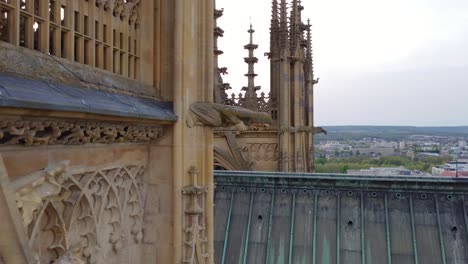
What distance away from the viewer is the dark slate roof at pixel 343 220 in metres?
9.31

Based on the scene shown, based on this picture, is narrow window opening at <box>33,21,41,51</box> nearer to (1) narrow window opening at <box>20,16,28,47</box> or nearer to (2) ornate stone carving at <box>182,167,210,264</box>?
(1) narrow window opening at <box>20,16,28,47</box>

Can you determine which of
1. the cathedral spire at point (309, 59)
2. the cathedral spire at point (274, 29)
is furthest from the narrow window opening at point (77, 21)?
the cathedral spire at point (309, 59)

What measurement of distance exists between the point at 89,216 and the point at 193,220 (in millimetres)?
1547

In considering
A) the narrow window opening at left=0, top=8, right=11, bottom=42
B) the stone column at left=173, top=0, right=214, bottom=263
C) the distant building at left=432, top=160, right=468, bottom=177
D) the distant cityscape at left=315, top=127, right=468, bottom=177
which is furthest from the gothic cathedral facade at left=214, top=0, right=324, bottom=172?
the distant cityscape at left=315, top=127, right=468, bottom=177

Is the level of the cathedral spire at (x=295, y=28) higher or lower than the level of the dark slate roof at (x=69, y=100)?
higher

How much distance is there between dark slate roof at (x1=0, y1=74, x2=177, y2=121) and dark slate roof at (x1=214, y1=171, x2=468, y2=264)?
18.6ft

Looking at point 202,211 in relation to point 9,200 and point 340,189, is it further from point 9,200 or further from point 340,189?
point 340,189

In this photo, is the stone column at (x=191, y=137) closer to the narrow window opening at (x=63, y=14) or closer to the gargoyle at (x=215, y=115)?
the gargoyle at (x=215, y=115)

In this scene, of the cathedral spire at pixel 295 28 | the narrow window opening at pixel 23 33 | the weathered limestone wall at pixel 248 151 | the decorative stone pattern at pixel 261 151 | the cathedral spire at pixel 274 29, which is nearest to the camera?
the narrow window opening at pixel 23 33

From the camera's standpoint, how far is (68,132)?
367 centimetres

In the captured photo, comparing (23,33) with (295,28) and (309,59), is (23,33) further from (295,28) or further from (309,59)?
(309,59)

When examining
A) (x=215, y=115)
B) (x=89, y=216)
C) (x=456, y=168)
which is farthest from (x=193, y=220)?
(x=456, y=168)

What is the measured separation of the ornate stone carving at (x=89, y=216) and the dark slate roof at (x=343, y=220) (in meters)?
5.18

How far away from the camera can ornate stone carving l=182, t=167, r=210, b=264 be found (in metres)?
5.45
